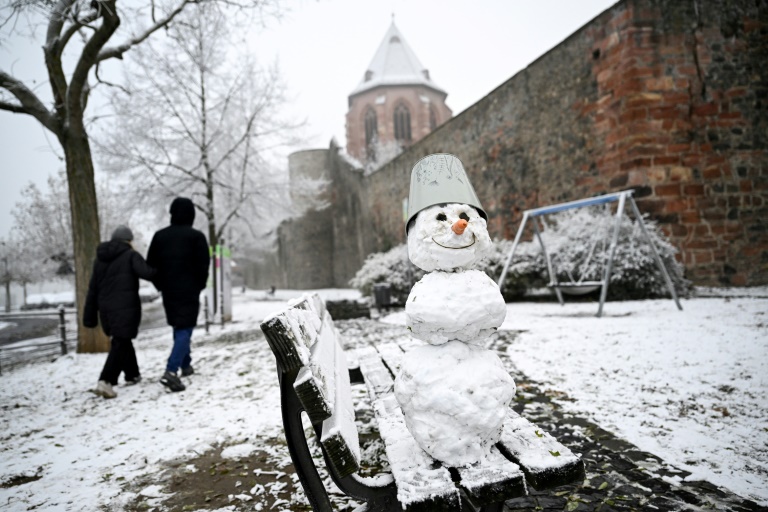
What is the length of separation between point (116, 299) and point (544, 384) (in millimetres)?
3644

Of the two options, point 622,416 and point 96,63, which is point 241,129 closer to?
point 96,63

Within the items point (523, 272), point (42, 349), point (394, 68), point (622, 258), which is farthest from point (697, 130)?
point (394, 68)

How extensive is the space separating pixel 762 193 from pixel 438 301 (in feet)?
29.8

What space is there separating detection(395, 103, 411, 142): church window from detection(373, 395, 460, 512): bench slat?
103 feet

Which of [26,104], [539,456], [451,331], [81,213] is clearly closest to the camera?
[539,456]

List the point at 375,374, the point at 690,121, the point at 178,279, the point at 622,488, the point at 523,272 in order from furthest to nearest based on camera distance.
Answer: the point at 523,272 < the point at 690,121 < the point at 178,279 < the point at 375,374 < the point at 622,488

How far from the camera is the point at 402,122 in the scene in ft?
103

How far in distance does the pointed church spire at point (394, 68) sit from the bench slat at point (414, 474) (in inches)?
1283

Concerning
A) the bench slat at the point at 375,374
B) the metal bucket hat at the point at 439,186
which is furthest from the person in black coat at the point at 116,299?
the metal bucket hat at the point at 439,186

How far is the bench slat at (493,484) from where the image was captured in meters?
1.04

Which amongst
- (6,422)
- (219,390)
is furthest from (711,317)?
(6,422)

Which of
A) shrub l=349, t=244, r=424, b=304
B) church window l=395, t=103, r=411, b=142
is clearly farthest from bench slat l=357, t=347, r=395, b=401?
church window l=395, t=103, r=411, b=142

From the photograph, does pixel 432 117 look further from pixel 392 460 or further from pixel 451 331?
pixel 392 460

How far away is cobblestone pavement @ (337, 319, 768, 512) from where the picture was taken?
1.50m
